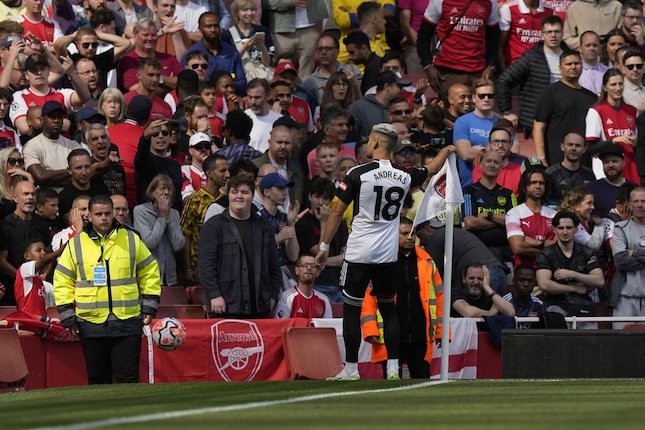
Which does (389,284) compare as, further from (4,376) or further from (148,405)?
(148,405)

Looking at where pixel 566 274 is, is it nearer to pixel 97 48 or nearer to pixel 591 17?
pixel 97 48

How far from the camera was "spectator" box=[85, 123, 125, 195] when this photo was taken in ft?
52.4

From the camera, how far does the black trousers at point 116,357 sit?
1318cm

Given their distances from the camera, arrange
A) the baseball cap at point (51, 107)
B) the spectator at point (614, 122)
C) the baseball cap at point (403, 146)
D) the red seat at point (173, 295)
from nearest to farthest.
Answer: the red seat at point (173, 295)
the baseball cap at point (51, 107)
the baseball cap at point (403, 146)
the spectator at point (614, 122)

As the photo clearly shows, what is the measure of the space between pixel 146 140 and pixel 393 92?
445 cm

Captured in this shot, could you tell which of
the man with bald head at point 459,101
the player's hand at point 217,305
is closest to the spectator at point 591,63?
the man with bald head at point 459,101

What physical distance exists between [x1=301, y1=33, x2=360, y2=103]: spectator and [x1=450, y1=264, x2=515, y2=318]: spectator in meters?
5.43

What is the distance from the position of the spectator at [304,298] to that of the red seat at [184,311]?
80cm

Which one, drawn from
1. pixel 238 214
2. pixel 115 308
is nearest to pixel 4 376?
pixel 115 308

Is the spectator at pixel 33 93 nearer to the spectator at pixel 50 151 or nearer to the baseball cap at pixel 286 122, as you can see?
the spectator at pixel 50 151

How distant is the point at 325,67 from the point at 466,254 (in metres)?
5.88

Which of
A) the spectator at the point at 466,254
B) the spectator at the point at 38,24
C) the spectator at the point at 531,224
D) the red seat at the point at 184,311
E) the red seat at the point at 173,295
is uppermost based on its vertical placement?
the spectator at the point at 38,24

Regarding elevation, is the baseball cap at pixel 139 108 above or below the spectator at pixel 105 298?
above

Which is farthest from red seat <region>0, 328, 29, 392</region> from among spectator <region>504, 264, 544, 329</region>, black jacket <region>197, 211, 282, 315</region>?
spectator <region>504, 264, 544, 329</region>
